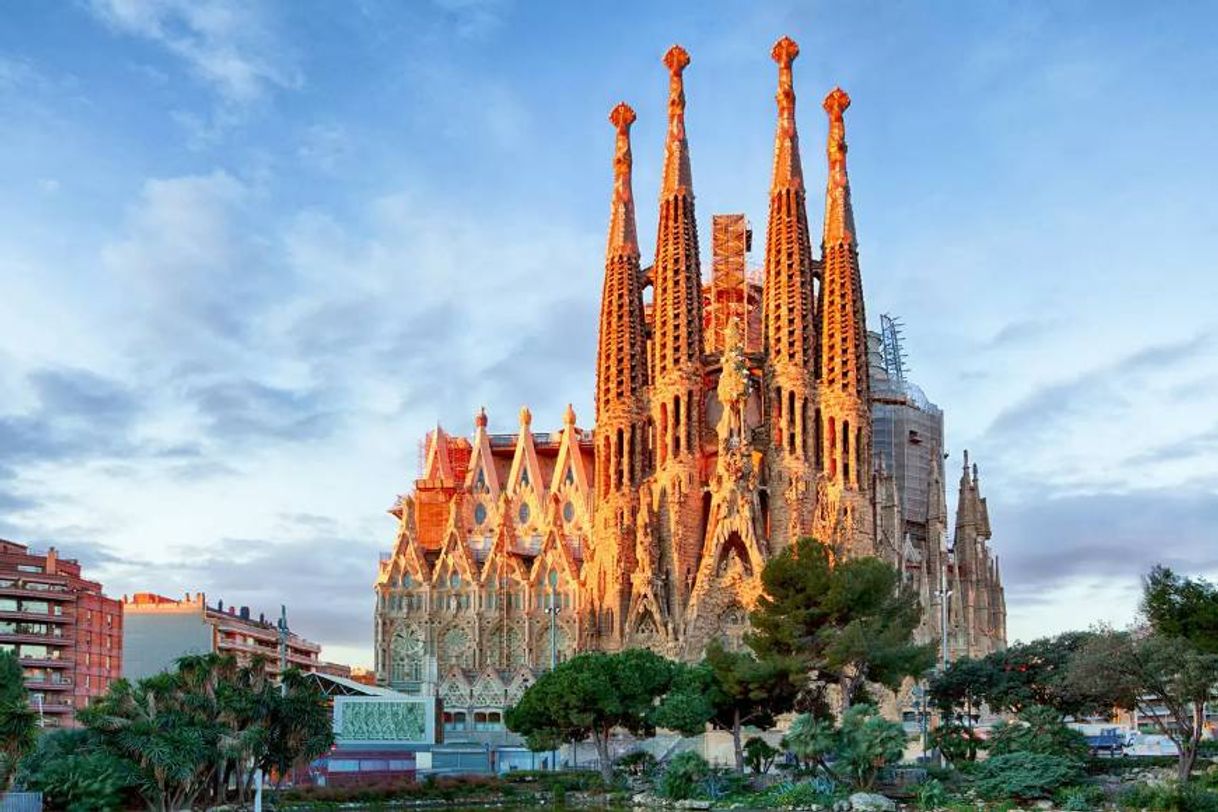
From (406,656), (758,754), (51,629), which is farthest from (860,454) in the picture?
(51,629)

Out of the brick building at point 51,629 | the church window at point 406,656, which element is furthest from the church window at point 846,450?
the brick building at point 51,629

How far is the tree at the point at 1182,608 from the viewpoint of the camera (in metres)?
50.6

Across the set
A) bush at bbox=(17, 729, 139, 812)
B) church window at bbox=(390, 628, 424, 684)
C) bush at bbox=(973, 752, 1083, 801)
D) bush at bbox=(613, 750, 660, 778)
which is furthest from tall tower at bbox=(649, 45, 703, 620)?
bush at bbox=(17, 729, 139, 812)

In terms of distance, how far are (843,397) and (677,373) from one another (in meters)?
9.73

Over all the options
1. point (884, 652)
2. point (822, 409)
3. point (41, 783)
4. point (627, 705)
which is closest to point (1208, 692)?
point (884, 652)

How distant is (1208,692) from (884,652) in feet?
36.3

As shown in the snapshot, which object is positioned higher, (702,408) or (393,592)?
(702,408)

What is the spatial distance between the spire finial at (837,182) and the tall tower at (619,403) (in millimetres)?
12211

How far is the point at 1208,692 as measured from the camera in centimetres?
4631

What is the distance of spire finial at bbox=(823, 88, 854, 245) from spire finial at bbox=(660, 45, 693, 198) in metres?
8.63

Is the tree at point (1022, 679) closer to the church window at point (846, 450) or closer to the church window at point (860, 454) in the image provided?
the church window at point (846, 450)

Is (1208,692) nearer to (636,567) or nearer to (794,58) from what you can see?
(636,567)

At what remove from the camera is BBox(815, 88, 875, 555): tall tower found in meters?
83.1

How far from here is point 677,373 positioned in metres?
86.6
